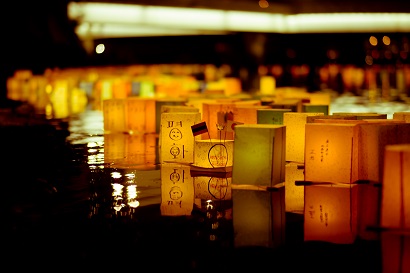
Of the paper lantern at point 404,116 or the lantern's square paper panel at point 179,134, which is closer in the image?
the paper lantern at point 404,116

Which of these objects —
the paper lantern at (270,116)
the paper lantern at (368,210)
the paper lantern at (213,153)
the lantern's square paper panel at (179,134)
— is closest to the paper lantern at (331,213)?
the paper lantern at (368,210)

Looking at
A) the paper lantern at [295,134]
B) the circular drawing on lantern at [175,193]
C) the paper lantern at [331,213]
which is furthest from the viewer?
the paper lantern at [295,134]

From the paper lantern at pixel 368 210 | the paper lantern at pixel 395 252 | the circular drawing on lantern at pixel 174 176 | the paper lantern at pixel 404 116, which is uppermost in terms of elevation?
the paper lantern at pixel 404 116

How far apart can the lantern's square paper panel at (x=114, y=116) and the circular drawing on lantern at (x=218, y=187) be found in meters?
8.52

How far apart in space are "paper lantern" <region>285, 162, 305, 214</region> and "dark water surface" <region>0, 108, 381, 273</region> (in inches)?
17.8

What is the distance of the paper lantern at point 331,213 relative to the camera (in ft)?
28.0

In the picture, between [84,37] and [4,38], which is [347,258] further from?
[84,37]

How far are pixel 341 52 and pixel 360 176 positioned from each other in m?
79.4

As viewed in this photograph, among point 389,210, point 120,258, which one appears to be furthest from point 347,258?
point 120,258

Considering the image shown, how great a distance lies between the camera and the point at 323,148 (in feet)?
37.3

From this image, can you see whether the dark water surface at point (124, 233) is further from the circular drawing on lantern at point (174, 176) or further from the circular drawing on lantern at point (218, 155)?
the circular drawing on lantern at point (218, 155)

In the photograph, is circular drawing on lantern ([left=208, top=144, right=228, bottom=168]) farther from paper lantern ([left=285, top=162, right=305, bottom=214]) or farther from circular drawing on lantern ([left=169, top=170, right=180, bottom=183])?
paper lantern ([left=285, top=162, right=305, bottom=214])

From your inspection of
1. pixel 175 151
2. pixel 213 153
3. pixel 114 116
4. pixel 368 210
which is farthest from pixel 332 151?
pixel 114 116

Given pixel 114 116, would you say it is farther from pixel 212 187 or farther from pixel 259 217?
pixel 259 217
